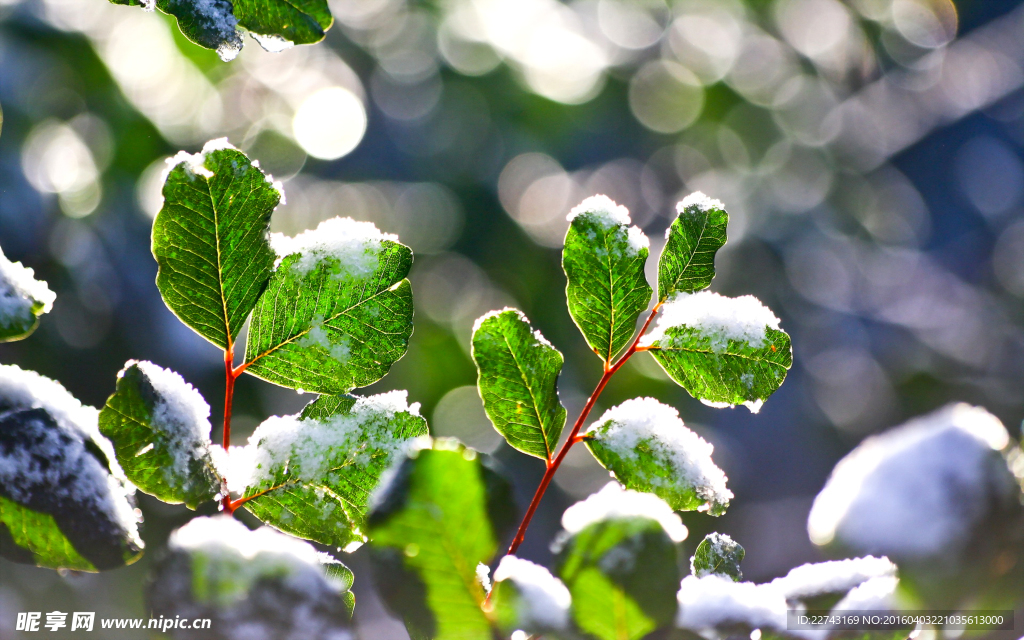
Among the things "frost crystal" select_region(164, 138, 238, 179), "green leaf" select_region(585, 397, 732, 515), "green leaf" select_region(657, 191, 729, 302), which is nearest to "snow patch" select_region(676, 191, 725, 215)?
"green leaf" select_region(657, 191, 729, 302)

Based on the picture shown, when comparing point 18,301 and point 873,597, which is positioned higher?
point 873,597

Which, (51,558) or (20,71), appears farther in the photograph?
(20,71)

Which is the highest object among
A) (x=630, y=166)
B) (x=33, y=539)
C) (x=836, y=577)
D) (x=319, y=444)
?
(x=630, y=166)

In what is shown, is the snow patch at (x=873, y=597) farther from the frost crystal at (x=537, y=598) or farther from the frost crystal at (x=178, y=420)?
the frost crystal at (x=178, y=420)

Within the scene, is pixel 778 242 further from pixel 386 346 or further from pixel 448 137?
pixel 386 346

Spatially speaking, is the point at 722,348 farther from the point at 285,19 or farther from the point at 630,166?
the point at 630,166

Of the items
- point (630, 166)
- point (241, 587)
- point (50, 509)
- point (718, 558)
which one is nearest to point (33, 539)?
point (50, 509)

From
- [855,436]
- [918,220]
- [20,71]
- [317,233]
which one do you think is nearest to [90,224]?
[20,71]

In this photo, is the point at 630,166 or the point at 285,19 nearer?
the point at 285,19
